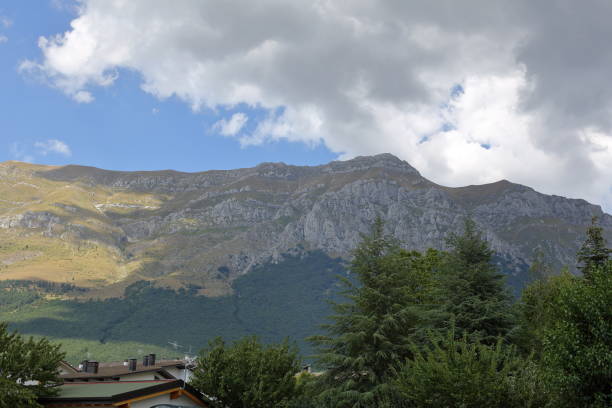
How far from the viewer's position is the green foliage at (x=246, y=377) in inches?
1009

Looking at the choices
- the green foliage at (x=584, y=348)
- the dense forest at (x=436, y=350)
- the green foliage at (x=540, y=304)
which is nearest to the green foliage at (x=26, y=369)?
the dense forest at (x=436, y=350)

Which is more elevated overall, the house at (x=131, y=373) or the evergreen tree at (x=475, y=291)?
the evergreen tree at (x=475, y=291)

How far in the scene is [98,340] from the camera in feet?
608

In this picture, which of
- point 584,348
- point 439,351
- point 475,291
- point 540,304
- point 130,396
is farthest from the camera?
point 540,304

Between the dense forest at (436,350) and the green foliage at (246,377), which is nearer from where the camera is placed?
the dense forest at (436,350)

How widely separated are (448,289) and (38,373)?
22.4 m

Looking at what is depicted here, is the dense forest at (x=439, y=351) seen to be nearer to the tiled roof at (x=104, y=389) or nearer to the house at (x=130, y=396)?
the house at (x=130, y=396)

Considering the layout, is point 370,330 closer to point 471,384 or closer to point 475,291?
point 475,291

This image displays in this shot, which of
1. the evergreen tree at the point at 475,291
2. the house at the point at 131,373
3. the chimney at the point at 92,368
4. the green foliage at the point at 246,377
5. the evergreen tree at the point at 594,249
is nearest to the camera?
the green foliage at the point at 246,377

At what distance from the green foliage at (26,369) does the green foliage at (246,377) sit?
281 inches

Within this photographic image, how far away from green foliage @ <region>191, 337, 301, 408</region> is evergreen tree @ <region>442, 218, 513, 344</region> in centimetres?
964

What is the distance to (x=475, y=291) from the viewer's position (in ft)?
96.6

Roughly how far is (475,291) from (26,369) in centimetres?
2429

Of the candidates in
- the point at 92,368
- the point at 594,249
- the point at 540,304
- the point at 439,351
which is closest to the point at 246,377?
the point at 439,351
